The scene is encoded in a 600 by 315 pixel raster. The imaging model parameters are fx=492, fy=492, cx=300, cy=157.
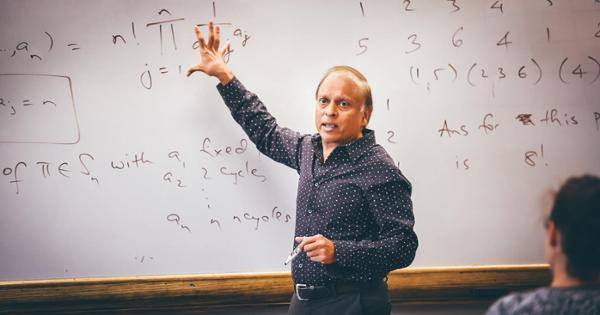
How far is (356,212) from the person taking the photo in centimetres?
124

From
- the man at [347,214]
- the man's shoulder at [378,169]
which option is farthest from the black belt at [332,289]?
the man's shoulder at [378,169]

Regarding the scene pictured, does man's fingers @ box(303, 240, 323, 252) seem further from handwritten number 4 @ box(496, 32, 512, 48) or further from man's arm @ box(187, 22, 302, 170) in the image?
handwritten number 4 @ box(496, 32, 512, 48)

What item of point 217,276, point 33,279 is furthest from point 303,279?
point 33,279

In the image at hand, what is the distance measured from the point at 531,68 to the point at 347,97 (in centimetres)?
67

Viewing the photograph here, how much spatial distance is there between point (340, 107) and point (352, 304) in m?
0.50

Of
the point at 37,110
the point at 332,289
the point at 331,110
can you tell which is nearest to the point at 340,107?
the point at 331,110

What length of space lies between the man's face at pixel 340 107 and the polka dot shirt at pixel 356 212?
0.04 meters

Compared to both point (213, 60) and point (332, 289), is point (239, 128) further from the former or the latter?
point (332, 289)

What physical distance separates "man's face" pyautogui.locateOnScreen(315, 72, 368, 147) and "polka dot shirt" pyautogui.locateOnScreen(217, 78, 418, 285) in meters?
0.04

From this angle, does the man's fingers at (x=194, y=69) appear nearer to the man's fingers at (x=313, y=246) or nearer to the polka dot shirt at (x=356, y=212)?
the polka dot shirt at (x=356, y=212)

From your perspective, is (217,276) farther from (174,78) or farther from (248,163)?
(174,78)

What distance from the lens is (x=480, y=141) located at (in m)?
1.55

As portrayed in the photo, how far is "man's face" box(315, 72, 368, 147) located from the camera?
127 cm

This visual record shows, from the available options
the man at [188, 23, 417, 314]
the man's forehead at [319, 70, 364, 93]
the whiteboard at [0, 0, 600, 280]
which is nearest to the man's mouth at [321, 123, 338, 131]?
the man at [188, 23, 417, 314]
